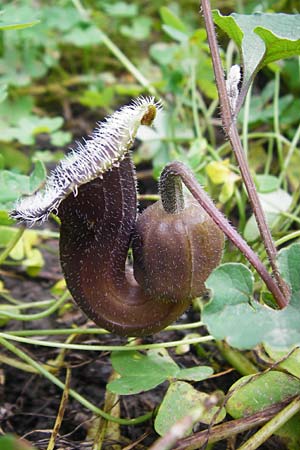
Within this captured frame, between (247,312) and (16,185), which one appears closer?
(247,312)

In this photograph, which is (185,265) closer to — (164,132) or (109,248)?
(109,248)

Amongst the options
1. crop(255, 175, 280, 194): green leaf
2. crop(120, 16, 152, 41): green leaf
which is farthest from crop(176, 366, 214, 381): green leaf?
crop(120, 16, 152, 41): green leaf

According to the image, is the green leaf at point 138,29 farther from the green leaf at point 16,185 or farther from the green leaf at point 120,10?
the green leaf at point 16,185

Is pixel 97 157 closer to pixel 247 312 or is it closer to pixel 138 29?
pixel 247 312

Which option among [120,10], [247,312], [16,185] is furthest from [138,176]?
[247,312]

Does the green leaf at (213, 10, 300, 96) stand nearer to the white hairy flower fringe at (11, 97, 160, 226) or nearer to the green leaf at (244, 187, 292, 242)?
the white hairy flower fringe at (11, 97, 160, 226)

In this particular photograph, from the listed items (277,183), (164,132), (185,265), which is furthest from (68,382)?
(164,132)
